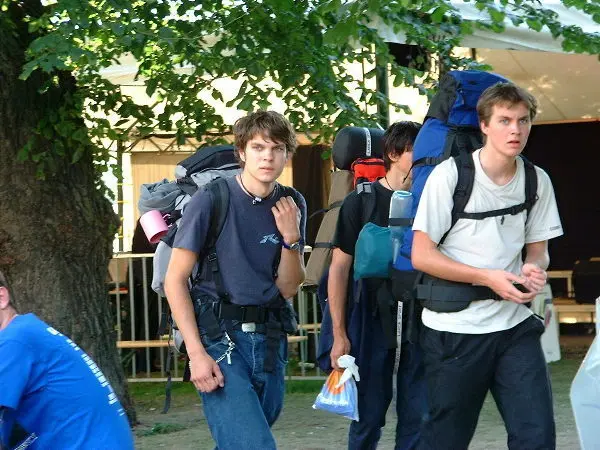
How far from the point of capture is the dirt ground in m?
7.58

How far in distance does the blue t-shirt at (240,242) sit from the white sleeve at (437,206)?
572 millimetres

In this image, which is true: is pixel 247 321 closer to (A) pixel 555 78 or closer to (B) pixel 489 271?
(B) pixel 489 271

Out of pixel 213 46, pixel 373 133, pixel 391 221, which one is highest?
pixel 213 46

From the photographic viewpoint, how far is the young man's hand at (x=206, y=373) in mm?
4141

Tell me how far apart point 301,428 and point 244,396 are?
14.2ft

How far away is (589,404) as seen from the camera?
4.49 m

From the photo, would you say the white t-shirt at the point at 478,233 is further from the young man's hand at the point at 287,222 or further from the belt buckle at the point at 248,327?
the belt buckle at the point at 248,327

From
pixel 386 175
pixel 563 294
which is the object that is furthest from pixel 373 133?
pixel 563 294

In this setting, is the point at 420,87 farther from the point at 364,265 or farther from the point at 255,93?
the point at 364,265

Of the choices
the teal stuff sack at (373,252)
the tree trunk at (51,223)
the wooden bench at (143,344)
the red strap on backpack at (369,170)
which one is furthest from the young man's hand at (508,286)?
the wooden bench at (143,344)

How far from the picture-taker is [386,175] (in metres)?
5.58

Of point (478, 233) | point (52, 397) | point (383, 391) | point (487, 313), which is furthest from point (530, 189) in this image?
point (52, 397)

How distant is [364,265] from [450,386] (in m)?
1.10

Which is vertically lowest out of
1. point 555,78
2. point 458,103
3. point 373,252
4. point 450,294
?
point 450,294
